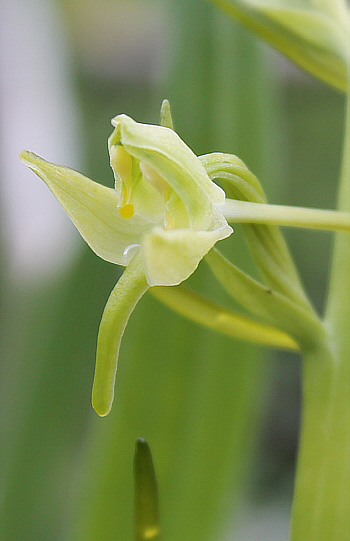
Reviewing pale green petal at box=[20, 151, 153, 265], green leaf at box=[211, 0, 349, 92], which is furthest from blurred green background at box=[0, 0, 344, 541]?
pale green petal at box=[20, 151, 153, 265]

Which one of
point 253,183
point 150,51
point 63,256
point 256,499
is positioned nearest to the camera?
point 253,183

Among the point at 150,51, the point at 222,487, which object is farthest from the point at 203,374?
the point at 150,51

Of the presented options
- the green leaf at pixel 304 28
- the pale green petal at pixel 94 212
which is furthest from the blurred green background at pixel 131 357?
the pale green petal at pixel 94 212

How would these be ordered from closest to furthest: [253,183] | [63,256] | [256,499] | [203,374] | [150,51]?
1. [253,183]
2. [203,374]
3. [63,256]
4. [256,499]
5. [150,51]

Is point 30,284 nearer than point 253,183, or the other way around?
point 253,183

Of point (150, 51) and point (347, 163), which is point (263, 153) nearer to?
point (347, 163)

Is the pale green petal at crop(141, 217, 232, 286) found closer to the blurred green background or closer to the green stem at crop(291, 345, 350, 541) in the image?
the green stem at crop(291, 345, 350, 541)

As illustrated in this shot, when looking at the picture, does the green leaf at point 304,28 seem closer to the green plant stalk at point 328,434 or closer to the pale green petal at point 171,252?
the green plant stalk at point 328,434

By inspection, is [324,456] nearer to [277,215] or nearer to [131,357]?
[277,215]
